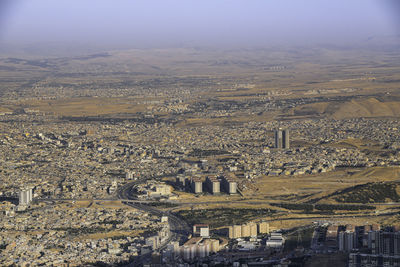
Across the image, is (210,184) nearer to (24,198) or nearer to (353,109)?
(24,198)

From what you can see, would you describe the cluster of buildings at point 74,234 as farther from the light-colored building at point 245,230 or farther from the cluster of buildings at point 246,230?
the light-colored building at point 245,230

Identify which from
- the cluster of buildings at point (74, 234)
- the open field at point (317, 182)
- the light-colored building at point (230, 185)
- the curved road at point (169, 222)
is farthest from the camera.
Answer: the light-colored building at point (230, 185)

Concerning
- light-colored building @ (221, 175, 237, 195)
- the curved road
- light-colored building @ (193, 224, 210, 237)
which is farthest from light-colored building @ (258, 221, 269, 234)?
light-colored building @ (221, 175, 237, 195)

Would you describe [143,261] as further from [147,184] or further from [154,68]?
[154,68]

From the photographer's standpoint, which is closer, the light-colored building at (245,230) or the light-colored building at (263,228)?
the light-colored building at (245,230)

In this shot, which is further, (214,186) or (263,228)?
(214,186)

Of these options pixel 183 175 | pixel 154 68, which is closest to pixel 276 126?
pixel 183 175

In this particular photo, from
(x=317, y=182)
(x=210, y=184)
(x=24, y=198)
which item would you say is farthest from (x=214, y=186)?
(x=24, y=198)

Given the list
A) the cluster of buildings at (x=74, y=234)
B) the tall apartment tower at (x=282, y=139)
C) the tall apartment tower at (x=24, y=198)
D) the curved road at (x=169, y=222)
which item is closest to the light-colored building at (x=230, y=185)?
the curved road at (x=169, y=222)

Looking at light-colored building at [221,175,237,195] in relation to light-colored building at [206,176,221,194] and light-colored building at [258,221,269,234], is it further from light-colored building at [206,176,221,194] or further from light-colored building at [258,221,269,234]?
light-colored building at [258,221,269,234]

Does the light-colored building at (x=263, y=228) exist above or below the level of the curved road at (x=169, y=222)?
above

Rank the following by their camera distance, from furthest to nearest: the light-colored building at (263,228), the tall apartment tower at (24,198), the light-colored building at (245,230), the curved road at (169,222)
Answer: the tall apartment tower at (24,198), the light-colored building at (263,228), the light-colored building at (245,230), the curved road at (169,222)
